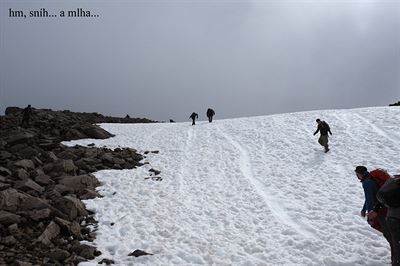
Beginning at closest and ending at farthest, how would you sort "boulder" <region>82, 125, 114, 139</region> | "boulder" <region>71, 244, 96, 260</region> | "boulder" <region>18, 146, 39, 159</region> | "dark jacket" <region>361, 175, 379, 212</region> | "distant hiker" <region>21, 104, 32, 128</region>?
"dark jacket" <region>361, 175, 379, 212</region>, "boulder" <region>71, 244, 96, 260</region>, "boulder" <region>18, 146, 39, 159</region>, "boulder" <region>82, 125, 114, 139</region>, "distant hiker" <region>21, 104, 32, 128</region>

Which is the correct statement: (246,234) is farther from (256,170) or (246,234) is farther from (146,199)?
(256,170)

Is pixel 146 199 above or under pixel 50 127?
under

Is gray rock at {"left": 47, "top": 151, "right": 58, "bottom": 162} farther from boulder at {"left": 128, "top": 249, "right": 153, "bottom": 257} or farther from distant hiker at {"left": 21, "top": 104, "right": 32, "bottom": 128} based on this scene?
distant hiker at {"left": 21, "top": 104, "right": 32, "bottom": 128}

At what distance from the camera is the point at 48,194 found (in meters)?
12.6

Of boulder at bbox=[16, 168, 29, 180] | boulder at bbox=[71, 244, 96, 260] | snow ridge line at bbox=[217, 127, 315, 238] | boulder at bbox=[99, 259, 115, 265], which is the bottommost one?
boulder at bbox=[99, 259, 115, 265]

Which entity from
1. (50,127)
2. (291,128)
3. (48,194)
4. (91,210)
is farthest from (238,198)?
(50,127)

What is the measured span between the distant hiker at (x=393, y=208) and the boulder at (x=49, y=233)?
9.07 metres

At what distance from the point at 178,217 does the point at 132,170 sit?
22.7 ft

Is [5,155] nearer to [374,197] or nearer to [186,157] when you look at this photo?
[186,157]

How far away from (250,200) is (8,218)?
9169mm

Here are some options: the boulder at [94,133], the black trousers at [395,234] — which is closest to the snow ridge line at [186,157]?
the boulder at [94,133]

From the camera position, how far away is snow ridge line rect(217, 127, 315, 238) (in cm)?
1111

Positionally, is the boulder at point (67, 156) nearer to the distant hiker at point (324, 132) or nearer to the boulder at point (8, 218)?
the boulder at point (8, 218)

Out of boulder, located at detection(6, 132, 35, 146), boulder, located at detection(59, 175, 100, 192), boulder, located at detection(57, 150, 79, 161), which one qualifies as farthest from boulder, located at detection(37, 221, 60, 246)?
boulder, located at detection(6, 132, 35, 146)
